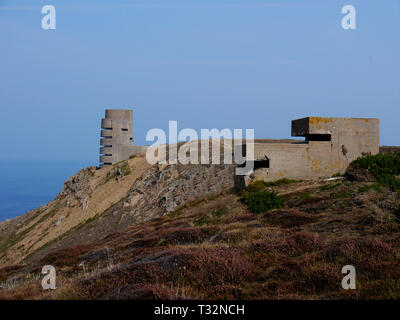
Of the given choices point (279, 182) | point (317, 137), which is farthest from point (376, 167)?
point (317, 137)

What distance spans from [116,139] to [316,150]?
34361 mm

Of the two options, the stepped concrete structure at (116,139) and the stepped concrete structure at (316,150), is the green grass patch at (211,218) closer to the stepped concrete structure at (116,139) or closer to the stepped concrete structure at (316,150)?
the stepped concrete structure at (316,150)

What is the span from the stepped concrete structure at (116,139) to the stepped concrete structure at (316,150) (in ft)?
Result: 100

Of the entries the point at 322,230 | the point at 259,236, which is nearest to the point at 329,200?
the point at 322,230

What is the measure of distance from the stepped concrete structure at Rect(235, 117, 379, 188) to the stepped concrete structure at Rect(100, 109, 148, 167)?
100 feet

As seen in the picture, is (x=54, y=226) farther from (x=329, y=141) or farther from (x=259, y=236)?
(x=259, y=236)

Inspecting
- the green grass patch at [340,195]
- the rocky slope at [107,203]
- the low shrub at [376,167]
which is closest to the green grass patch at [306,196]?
the green grass patch at [340,195]

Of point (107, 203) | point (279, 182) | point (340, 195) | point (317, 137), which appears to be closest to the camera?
point (340, 195)

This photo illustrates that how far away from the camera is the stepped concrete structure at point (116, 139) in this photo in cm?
5188

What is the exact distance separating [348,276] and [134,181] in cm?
3695

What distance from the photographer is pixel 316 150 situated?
23.8 meters

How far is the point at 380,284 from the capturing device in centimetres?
644

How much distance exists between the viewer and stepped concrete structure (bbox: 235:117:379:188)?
75.5 ft

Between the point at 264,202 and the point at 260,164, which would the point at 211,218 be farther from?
the point at 260,164
